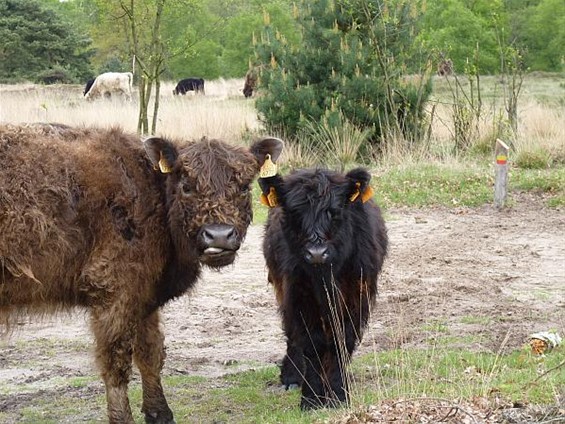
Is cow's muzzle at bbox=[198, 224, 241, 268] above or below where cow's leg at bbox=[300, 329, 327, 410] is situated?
→ above

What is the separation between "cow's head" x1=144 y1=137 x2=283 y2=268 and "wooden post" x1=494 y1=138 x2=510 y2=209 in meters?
8.69

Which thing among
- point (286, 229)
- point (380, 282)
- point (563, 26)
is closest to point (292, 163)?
point (380, 282)

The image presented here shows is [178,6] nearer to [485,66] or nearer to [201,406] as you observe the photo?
[201,406]

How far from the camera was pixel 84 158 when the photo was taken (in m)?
6.16

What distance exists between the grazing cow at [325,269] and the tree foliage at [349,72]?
38.1 feet

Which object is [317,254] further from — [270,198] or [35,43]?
[35,43]

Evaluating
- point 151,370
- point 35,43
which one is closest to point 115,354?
point 151,370

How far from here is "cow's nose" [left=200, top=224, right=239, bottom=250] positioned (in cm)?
589

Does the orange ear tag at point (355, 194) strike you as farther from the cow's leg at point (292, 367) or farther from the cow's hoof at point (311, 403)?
the cow's hoof at point (311, 403)

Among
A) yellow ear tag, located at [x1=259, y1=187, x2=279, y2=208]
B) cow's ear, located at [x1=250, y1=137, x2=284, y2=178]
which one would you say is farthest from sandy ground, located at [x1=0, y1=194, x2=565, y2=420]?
cow's ear, located at [x1=250, y1=137, x2=284, y2=178]

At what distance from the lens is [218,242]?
5879 millimetres

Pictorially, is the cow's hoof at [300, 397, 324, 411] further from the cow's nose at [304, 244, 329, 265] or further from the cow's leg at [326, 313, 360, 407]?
the cow's nose at [304, 244, 329, 265]

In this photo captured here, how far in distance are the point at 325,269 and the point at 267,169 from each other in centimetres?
88

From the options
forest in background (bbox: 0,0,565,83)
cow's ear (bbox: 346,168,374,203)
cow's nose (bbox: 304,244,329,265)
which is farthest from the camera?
forest in background (bbox: 0,0,565,83)
